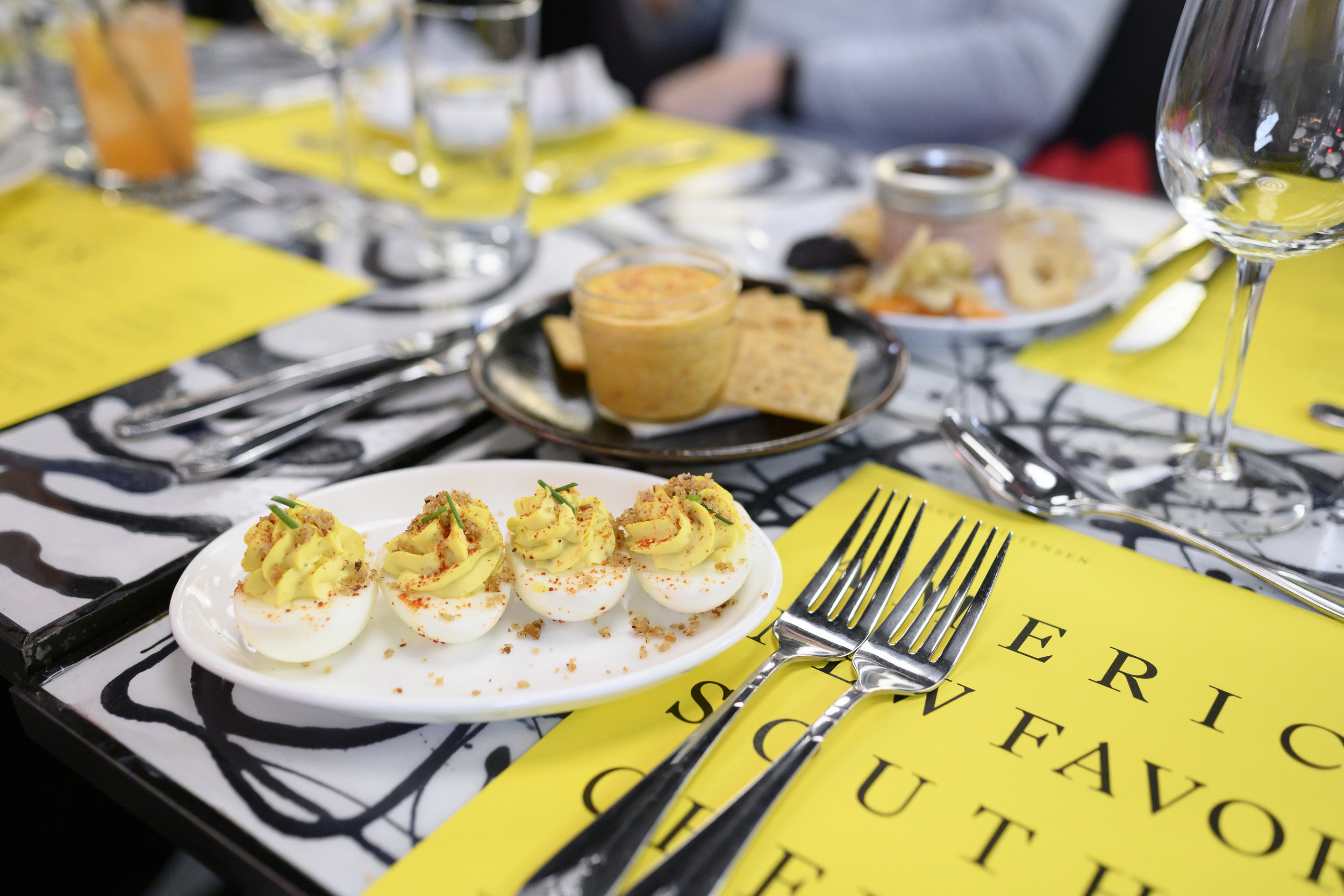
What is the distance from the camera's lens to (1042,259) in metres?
1.56

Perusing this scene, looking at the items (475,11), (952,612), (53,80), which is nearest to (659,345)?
(952,612)

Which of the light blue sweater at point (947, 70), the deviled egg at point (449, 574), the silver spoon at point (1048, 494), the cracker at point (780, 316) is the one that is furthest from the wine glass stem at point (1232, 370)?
the light blue sweater at point (947, 70)

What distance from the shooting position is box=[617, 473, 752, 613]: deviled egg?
796 mm

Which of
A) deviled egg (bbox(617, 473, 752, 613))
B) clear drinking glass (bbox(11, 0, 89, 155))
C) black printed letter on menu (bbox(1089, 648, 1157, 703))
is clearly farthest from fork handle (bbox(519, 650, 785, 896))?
clear drinking glass (bbox(11, 0, 89, 155))

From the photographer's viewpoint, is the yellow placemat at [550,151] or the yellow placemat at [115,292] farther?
the yellow placemat at [550,151]

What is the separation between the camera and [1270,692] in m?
0.79

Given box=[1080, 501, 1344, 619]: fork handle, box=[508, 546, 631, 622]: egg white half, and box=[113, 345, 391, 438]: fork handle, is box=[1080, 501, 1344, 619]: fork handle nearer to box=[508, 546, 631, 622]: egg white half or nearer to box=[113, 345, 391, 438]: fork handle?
box=[508, 546, 631, 622]: egg white half

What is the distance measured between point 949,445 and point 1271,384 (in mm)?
521

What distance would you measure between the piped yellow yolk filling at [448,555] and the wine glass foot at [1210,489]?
2.23 ft

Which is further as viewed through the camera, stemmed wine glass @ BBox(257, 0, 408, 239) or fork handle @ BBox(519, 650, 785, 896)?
stemmed wine glass @ BBox(257, 0, 408, 239)

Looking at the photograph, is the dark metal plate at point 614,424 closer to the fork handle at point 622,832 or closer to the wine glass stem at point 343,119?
the fork handle at point 622,832

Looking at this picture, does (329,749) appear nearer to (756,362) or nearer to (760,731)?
(760,731)

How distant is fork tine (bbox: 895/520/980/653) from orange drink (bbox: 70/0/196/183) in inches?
68.2

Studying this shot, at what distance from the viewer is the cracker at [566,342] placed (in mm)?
1264
